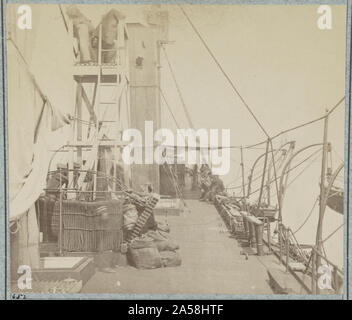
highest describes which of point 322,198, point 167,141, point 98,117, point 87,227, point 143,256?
point 98,117

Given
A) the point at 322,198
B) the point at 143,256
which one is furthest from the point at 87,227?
the point at 322,198

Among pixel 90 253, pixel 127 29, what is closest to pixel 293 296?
pixel 90 253

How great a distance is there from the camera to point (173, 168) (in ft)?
10.7

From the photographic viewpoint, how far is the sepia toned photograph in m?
3.22

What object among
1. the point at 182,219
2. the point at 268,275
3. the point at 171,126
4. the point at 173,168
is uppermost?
the point at 171,126

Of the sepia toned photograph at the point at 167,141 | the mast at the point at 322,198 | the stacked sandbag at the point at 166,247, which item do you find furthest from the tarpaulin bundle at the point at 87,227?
the mast at the point at 322,198

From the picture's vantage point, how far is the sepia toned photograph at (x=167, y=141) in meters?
3.22

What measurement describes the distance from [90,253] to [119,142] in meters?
0.81

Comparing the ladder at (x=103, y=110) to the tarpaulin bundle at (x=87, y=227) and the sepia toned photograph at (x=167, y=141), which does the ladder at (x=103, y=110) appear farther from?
the tarpaulin bundle at (x=87, y=227)

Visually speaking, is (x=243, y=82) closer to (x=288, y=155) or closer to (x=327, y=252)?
(x=288, y=155)

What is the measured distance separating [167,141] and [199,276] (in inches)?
38.6

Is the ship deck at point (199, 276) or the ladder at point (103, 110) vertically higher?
the ladder at point (103, 110)

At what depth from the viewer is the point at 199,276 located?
3252 millimetres

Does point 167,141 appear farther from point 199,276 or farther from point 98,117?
point 199,276
